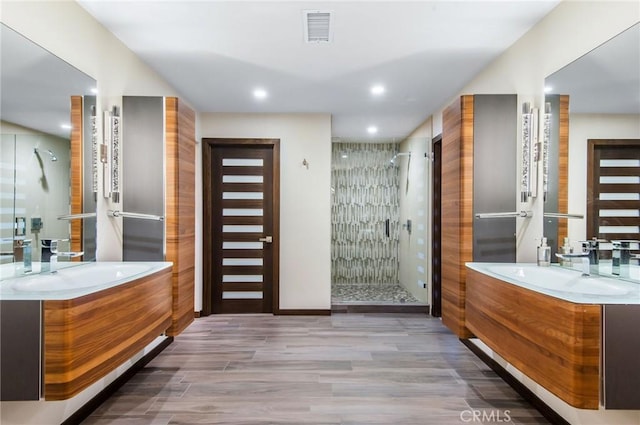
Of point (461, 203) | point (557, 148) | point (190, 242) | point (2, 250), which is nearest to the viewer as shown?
point (2, 250)

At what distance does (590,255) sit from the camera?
6.34ft

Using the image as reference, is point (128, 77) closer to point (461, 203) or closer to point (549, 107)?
point (461, 203)

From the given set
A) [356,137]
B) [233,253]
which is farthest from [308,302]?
[356,137]

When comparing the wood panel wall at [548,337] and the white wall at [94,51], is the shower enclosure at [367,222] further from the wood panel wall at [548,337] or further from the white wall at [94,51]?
the wood panel wall at [548,337]

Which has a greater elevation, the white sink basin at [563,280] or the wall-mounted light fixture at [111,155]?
the wall-mounted light fixture at [111,155]

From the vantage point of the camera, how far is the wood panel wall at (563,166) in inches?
83.7

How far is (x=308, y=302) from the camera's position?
4.41m

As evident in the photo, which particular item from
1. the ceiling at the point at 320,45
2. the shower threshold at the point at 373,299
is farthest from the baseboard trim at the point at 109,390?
the ceiling at the point at 320,45

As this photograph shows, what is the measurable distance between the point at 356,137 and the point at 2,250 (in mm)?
4553

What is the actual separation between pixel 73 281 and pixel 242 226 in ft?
8.20

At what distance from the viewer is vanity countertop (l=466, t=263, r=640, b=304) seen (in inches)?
56.8

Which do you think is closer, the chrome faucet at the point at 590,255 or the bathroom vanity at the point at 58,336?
the bathroom vanity at the point at 58,336

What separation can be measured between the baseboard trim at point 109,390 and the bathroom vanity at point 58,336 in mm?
670

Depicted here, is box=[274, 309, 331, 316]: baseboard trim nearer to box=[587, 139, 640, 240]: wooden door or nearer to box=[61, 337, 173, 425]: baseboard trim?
box=[61, 337, 173, 425]: baseboard trim
